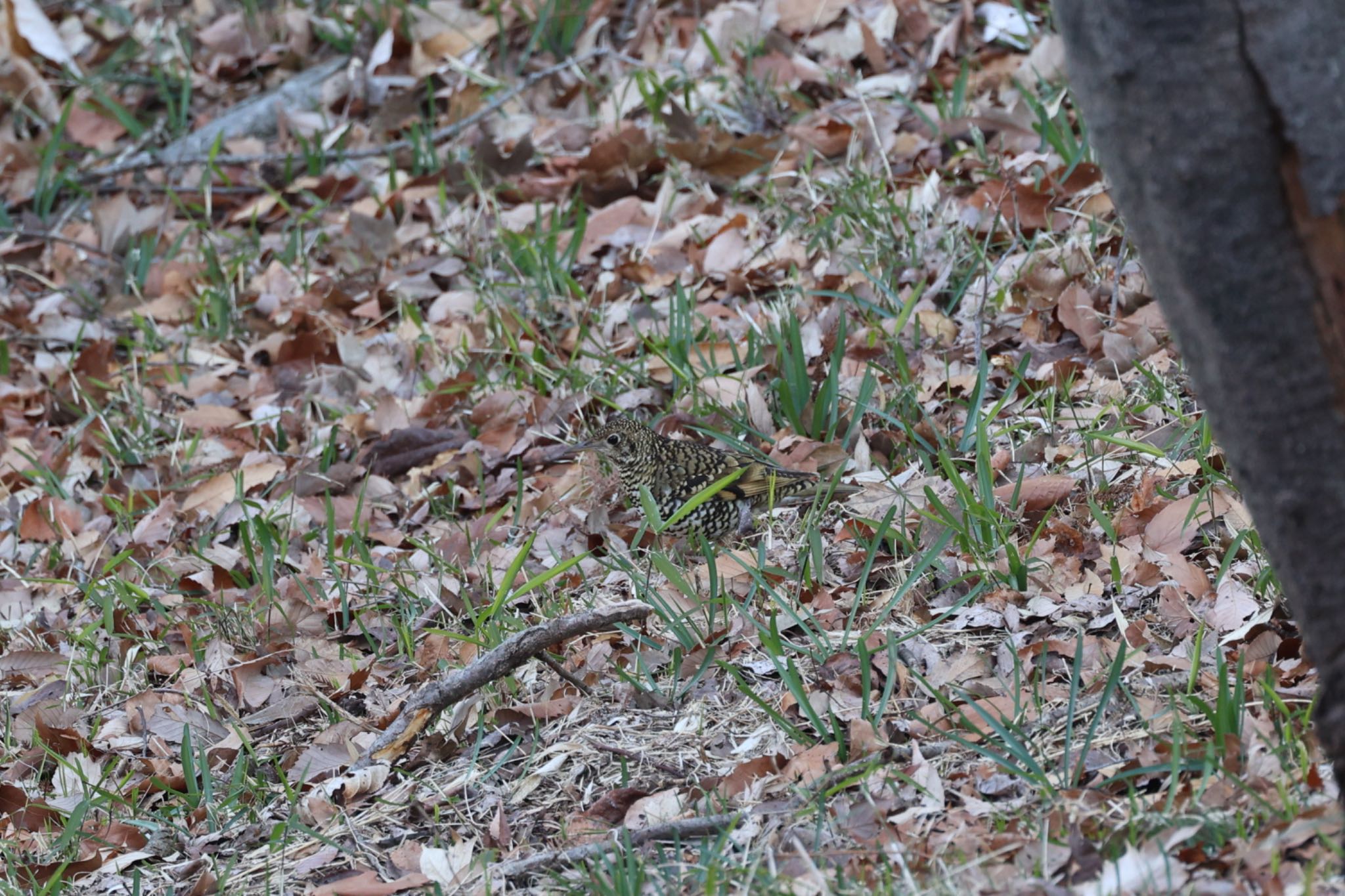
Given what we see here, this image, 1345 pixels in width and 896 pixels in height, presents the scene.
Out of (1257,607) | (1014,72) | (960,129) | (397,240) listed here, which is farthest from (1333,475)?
(397,240)

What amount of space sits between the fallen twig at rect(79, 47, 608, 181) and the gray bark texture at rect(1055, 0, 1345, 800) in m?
5.67

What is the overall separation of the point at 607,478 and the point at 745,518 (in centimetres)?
66

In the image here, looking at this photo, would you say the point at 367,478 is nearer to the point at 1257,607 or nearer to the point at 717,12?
the point at 1257,607

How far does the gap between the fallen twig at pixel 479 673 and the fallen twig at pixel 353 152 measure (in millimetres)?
4324

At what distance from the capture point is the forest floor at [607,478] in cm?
288

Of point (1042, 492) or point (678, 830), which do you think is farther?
point (1042, 492)

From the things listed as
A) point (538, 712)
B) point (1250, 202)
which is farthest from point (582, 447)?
point (1250, 202)

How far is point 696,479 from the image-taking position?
4414 millimetres

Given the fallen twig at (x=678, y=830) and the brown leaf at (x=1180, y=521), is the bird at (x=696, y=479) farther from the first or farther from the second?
the fallen twig at (x=678, y=830)

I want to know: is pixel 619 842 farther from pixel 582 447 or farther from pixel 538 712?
pixel 582 447

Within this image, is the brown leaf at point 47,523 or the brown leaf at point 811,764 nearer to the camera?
the brown leaf at point 811,764

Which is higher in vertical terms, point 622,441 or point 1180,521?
point 622,441

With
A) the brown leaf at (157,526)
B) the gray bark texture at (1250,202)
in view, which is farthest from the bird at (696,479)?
the gray bark texture at (1250,202)

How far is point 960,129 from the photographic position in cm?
597
